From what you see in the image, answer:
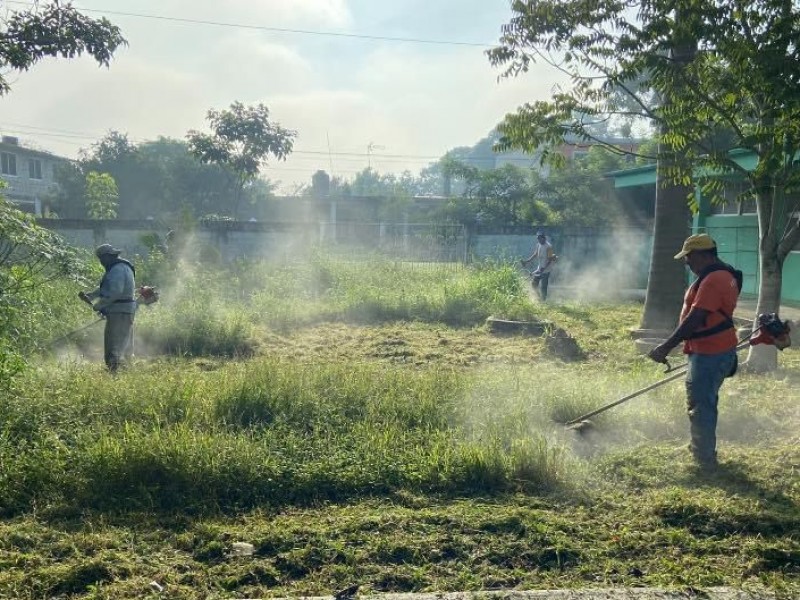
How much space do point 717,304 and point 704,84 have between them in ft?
9.91

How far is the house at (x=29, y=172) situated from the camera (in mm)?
41031

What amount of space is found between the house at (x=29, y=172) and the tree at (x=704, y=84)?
125 ft

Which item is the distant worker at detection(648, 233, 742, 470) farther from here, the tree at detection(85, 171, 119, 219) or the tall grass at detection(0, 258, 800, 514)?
the tree at detection(85, 171, 119, 219)

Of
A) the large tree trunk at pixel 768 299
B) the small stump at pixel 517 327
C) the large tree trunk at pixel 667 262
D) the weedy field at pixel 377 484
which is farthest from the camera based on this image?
the small stump at pixel 517 327

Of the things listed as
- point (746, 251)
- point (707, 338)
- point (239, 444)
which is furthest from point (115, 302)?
point (746, 251)

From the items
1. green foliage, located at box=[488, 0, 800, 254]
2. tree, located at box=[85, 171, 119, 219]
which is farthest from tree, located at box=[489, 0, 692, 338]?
tree, located at box=[85, 171, 119, 219]

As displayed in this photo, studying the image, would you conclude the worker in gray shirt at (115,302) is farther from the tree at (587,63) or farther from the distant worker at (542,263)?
the distant worker at (542,263)

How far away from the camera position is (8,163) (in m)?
41.7

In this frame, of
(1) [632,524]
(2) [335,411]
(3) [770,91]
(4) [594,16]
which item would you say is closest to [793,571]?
(1) [632,524]

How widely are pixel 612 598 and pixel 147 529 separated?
8.86 feet

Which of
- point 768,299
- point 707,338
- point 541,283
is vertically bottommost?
point 541,283

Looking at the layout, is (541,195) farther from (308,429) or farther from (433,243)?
(308,429)

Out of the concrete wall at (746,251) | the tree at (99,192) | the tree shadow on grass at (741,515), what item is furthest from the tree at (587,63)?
the tree at (99,192)

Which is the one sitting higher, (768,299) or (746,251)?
→ (746,251)
